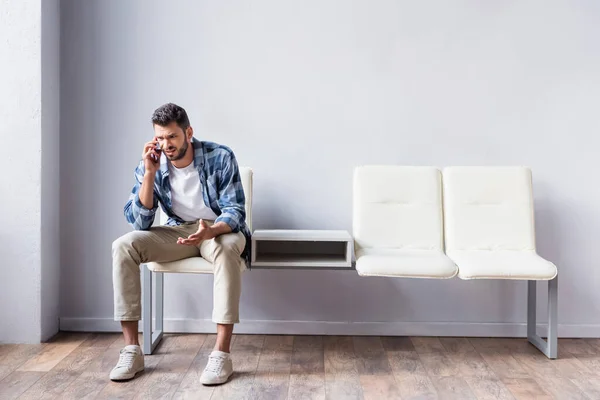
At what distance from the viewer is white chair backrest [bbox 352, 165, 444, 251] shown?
3000 mm

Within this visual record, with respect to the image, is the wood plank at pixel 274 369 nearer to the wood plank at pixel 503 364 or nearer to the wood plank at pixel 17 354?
the wood plank at pixel 503 364

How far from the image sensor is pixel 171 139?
8.61 feet

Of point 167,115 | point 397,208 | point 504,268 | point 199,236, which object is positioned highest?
point 167,115

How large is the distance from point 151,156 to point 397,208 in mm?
1241

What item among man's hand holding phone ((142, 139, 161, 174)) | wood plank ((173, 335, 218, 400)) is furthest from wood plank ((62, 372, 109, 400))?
man's hand holding phone ((142, 139, 161, 174))

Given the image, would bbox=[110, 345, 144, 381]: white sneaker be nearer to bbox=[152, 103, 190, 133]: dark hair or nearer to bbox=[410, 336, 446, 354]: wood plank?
bbox=[152, 103, 190, 133]: dark hair

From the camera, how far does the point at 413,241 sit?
3.00m

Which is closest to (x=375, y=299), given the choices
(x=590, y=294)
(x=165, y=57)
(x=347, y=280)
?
(x=347, y=280)

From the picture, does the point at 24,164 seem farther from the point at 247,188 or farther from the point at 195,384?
the point at 195,384

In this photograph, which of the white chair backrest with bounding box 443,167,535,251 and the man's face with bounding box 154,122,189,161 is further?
the white chair backrest with bounding box 443,167,535,251

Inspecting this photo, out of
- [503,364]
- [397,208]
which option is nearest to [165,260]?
[397,208]

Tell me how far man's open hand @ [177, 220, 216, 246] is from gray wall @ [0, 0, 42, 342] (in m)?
1.01

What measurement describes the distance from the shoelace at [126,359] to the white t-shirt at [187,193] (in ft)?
2.25

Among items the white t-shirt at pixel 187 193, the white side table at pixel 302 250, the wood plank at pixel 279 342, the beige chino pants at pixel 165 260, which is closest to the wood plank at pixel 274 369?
the wood plank at pixel 279 342
